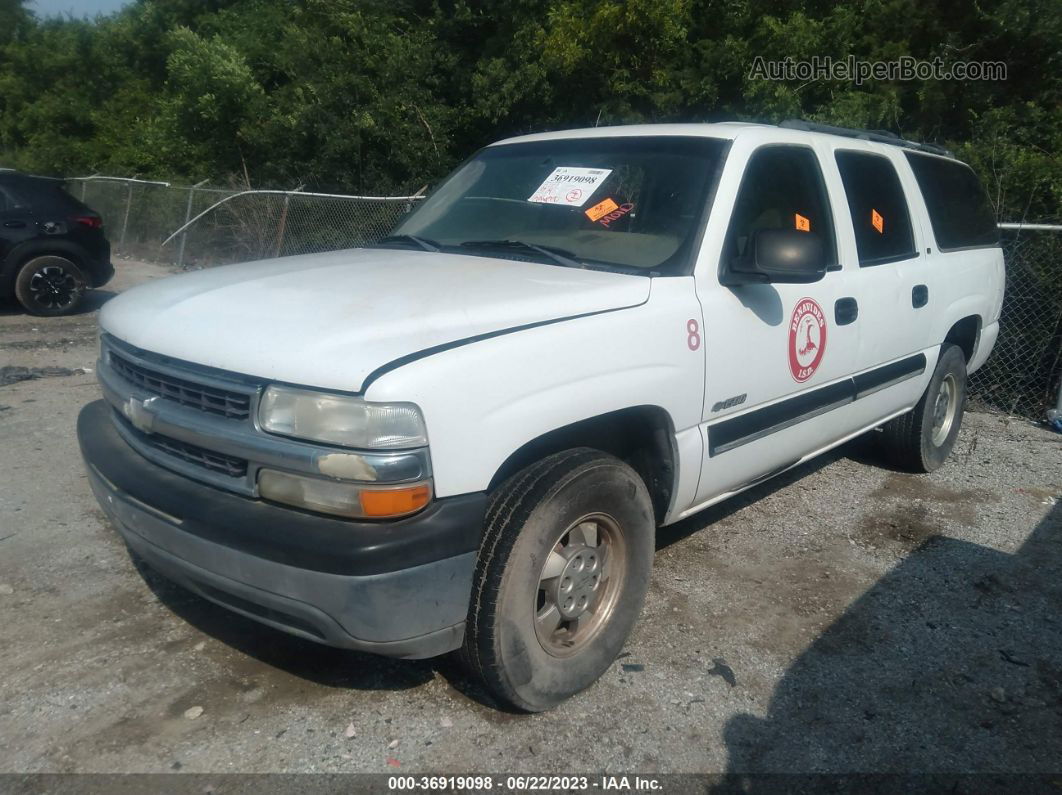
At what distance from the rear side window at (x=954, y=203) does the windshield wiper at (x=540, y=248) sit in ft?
8.62

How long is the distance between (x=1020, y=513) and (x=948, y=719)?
245 cm

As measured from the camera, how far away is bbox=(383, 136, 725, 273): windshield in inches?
143

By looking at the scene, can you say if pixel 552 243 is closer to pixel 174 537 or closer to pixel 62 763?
pixel 174 537

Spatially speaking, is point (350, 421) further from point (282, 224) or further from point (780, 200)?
point (282, 224)

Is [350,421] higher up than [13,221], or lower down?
higher up

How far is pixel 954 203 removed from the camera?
220 inches

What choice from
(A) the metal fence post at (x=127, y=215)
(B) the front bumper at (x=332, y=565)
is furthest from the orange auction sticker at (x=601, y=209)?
(A) the metal fence post at (x=127, y=215)

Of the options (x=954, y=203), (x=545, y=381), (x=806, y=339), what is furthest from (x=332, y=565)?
(x=954, y=203)

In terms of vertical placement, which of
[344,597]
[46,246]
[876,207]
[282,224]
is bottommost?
[282,224]

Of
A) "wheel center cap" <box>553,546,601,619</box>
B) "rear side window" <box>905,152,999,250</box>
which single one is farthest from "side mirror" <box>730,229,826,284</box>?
"rear side window" <box>905,152,999,250</box>

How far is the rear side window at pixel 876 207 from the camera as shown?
450cm

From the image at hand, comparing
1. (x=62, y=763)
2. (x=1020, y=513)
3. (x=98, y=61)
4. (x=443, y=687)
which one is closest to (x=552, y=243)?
(x=443, y=687)

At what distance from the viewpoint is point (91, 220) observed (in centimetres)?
1073

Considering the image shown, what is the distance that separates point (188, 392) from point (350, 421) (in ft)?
2.25
